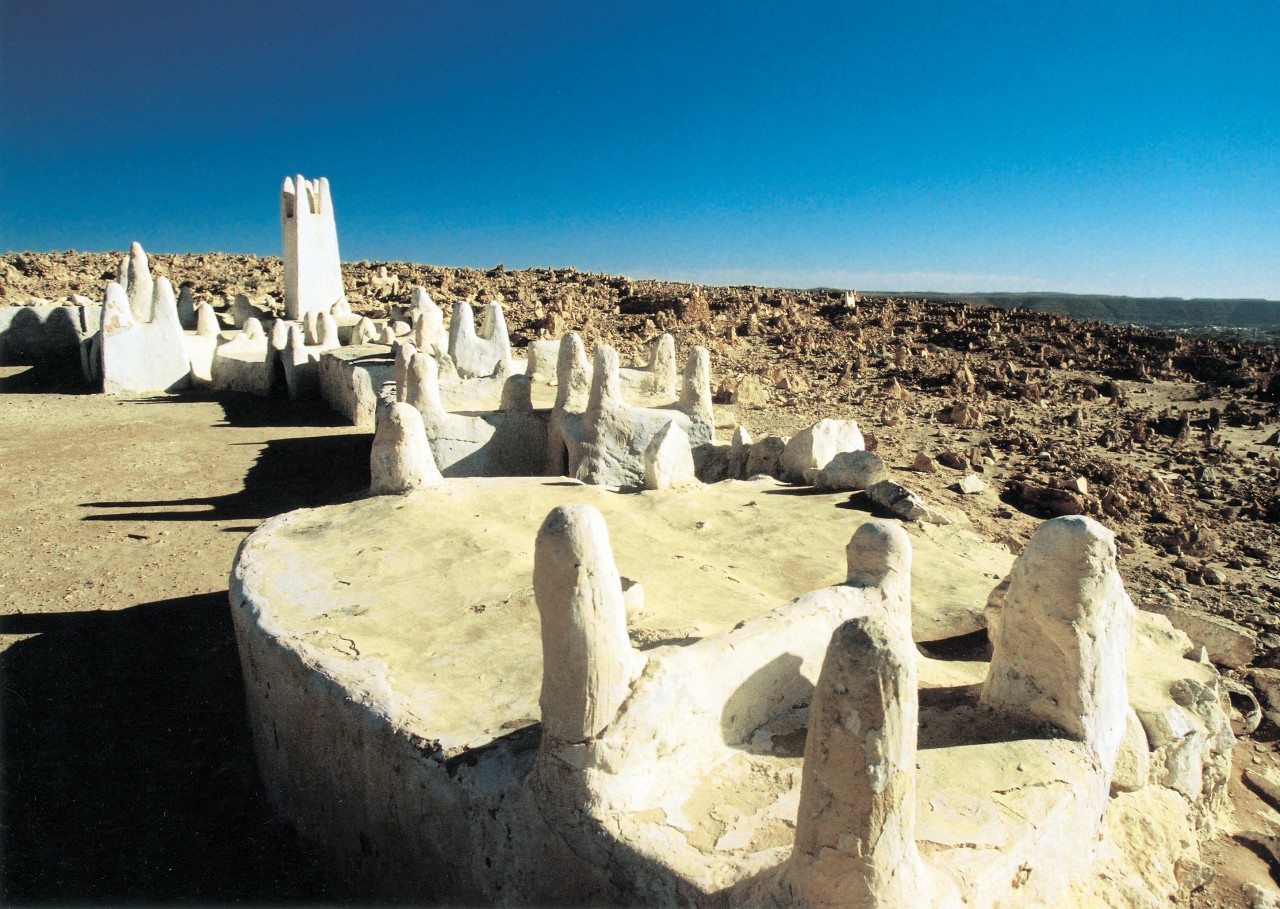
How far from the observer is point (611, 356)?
8.46 metres

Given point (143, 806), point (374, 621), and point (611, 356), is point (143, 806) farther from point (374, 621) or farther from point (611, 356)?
point (611, 356)

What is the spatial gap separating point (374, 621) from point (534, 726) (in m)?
1.49

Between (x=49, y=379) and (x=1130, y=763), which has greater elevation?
(x=49, y=379)

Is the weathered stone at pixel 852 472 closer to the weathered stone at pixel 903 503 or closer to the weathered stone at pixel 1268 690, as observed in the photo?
the weathered stone at pixel 903 503

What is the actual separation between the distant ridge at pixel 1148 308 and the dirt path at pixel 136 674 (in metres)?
33.5

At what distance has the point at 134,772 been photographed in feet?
16.9

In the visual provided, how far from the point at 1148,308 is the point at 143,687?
5239 cm

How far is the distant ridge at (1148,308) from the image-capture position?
39875 mm

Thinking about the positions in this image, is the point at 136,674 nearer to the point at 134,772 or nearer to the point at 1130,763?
the point at 134,772

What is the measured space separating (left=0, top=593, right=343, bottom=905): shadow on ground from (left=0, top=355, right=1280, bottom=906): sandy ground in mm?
10

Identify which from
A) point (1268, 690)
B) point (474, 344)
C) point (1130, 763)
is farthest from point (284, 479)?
point (1268, 690)

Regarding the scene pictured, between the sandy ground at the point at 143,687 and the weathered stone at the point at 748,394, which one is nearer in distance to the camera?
the sandy ground at the point at 143,687

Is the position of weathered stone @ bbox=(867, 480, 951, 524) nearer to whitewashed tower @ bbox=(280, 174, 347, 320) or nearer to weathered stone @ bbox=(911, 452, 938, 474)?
weathered stone @ bbox=(911, 452, 938, 474)

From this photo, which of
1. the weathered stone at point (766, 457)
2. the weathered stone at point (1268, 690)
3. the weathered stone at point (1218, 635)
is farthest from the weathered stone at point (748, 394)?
the weathered stone at point (1268, 690)
